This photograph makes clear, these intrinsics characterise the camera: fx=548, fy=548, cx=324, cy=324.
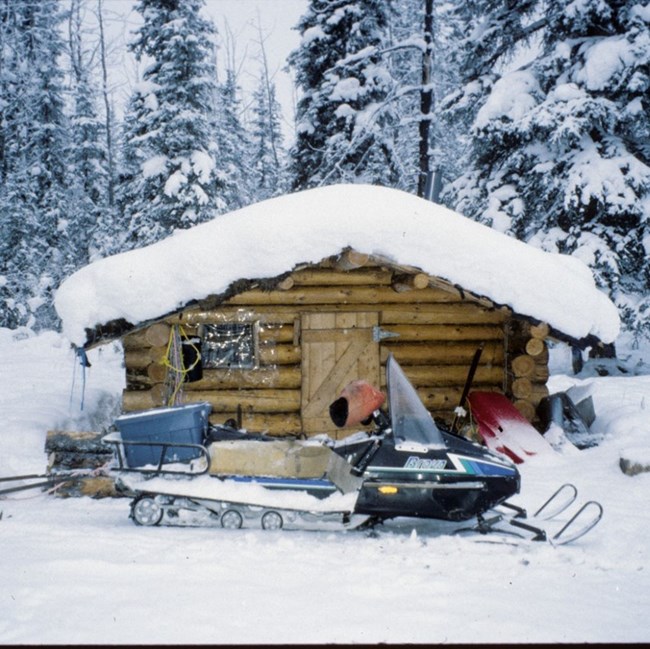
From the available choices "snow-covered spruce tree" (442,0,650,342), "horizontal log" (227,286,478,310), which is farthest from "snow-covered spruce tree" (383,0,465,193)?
"horizontal log" (227,286,478,310)

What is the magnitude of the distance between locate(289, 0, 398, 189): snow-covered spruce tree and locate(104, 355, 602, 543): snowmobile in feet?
42.1

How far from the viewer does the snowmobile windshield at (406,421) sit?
207 inches

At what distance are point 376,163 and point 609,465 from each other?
506 inches

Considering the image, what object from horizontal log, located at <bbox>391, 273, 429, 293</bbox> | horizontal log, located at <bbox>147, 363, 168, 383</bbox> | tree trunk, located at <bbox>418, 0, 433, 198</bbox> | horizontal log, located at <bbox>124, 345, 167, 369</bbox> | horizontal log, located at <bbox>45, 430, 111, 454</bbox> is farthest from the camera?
tree trunk, located at <bbox>418, 0, 433, 198</bbox>

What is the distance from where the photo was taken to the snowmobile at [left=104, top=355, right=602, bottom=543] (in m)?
5.18

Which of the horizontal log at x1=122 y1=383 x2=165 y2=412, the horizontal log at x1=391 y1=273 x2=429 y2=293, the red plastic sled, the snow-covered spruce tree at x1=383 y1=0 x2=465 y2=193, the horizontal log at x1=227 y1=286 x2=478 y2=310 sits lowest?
the red plastic sled

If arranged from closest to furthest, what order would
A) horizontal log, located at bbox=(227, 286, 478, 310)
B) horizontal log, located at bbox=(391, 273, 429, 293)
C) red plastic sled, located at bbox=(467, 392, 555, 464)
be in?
red plastic sled, located at bbox=(467, 392, 555, 464) < horizontal log, located at bbox=(391, 273, 429, 293) < horizontal log, located at bbox=(227, 286, 478, 310)

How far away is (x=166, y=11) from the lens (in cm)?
1875

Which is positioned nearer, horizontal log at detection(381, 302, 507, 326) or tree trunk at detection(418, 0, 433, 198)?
horizontal log at detection(381, 302, 507, 326)

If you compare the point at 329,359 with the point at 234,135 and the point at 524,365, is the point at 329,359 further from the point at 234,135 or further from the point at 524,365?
the point at 234,135

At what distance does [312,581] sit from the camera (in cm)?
399

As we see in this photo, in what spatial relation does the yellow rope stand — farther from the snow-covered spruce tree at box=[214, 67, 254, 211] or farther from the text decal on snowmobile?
the snow-covered spruce tree at box=[214, 67, 254, 211]

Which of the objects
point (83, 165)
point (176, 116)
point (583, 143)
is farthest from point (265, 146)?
point (583, 143)

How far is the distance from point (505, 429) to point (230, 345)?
4380 millimetres
